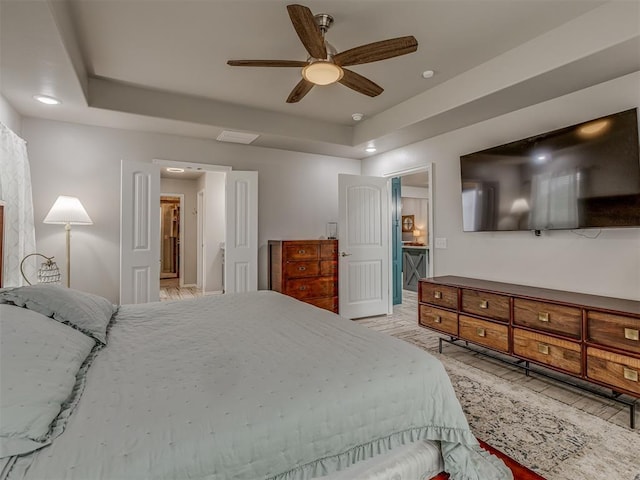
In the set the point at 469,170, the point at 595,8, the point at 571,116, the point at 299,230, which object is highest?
the point at 595,8

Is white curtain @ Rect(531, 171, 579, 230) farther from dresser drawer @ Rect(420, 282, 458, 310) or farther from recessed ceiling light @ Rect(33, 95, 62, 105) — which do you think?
recessed ceiling light @ Rect(33, 95, 62, 105)

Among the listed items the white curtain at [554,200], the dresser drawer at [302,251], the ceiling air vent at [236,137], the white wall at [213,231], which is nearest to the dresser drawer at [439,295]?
the white curtain at [554,200]

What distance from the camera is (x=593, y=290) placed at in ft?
8.79

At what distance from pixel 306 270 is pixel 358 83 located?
2433 millimetres

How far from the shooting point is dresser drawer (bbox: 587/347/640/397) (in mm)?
1992

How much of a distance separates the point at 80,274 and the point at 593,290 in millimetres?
4980

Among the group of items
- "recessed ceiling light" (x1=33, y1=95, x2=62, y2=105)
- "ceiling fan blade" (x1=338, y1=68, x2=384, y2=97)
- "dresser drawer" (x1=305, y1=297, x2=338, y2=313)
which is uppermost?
"recessed ceiling light" (x1=33, y1=95, x2=62, y2=105)

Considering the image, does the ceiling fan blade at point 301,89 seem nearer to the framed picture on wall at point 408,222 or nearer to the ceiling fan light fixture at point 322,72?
the ceiling fan light fixture at point 322,72

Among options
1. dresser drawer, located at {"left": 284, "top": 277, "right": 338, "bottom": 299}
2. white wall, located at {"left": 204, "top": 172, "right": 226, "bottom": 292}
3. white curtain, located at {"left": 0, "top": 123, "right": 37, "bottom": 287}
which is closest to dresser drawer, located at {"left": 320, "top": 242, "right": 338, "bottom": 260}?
dresser drawer, located at {"left": 284, "top": 277, "right": 338, "bottom": 299}

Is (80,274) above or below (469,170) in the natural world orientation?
below

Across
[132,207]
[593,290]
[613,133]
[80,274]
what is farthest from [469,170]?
[80,274]

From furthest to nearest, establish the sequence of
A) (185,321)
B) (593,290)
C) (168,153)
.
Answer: (168,153), (593,290), (185,321)

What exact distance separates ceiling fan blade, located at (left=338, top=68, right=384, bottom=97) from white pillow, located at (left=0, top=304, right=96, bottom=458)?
228 centimetres

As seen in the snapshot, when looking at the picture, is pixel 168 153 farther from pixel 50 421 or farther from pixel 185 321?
pixel 50 421
